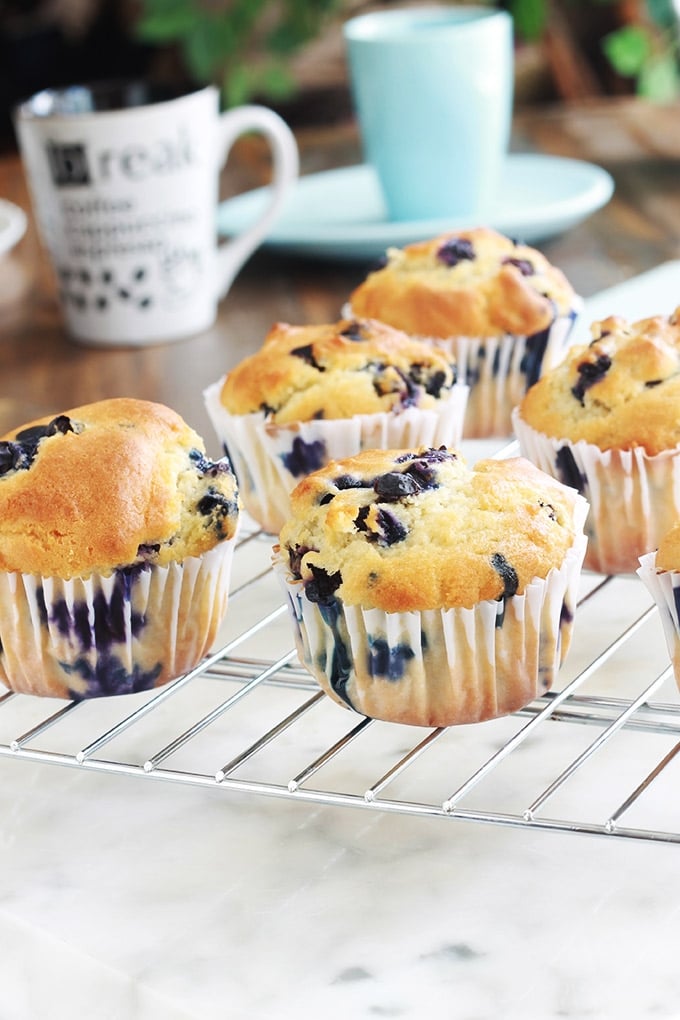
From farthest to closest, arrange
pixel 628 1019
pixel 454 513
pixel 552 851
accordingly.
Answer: pixel 454 513
pixel 552 851
pixel 628 1019

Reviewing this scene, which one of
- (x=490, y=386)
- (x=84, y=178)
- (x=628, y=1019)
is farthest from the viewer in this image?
(x=84, y=178)

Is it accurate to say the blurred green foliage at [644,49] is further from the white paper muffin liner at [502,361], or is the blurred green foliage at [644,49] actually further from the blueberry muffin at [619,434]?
the blueberry muffin at [619,434]

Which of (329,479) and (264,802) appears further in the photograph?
(329,479)

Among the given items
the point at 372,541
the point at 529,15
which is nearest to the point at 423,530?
the point at 372,541

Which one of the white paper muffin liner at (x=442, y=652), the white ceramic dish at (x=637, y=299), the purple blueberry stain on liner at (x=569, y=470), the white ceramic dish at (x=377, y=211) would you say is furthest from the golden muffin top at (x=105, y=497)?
the white ceramic dish at (x=377, y=211)

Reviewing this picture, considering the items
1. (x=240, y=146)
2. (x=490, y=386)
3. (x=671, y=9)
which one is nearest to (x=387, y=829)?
(x=490, y=386)

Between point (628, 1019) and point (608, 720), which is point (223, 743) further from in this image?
point (628, 1019)

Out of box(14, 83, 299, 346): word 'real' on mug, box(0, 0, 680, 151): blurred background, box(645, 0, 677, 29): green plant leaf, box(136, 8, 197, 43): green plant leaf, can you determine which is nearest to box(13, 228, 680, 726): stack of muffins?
box(14, 83, 299, 346): word 'real' on mug
